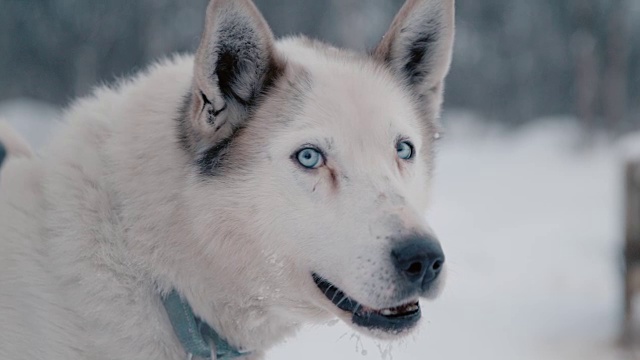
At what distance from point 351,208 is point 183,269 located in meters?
0.55

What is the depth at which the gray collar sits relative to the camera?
2369 mm

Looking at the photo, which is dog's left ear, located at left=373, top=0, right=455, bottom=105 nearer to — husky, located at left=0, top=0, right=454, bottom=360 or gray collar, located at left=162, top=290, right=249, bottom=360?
husky, located at left=0, top=0, right=454, bottom=360

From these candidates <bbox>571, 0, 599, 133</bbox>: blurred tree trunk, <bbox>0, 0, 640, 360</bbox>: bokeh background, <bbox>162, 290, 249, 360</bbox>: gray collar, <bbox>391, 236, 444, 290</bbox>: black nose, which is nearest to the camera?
<bbox>391, 236, 444, 290</bbox>: black nose

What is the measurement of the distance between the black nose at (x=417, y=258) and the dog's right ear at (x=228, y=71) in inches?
26.7

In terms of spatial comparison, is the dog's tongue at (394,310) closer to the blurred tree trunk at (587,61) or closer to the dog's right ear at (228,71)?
the dog's right ear at (228,71)

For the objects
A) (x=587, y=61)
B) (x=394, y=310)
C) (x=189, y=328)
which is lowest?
(x=587, y=61)

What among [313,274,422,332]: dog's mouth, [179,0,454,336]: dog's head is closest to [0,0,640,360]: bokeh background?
A: [313,274,422,332]: dog's mouth

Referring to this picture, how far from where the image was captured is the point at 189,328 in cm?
237

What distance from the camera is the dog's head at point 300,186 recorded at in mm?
2225

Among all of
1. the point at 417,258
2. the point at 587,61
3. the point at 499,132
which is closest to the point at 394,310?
the point at 417,258

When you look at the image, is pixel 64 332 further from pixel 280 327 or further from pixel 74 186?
pixel 280 327

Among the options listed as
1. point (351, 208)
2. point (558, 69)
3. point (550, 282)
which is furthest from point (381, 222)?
point (558, 69)

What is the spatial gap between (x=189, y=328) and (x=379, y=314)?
576 mm

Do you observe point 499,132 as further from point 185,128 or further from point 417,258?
point 417,258
